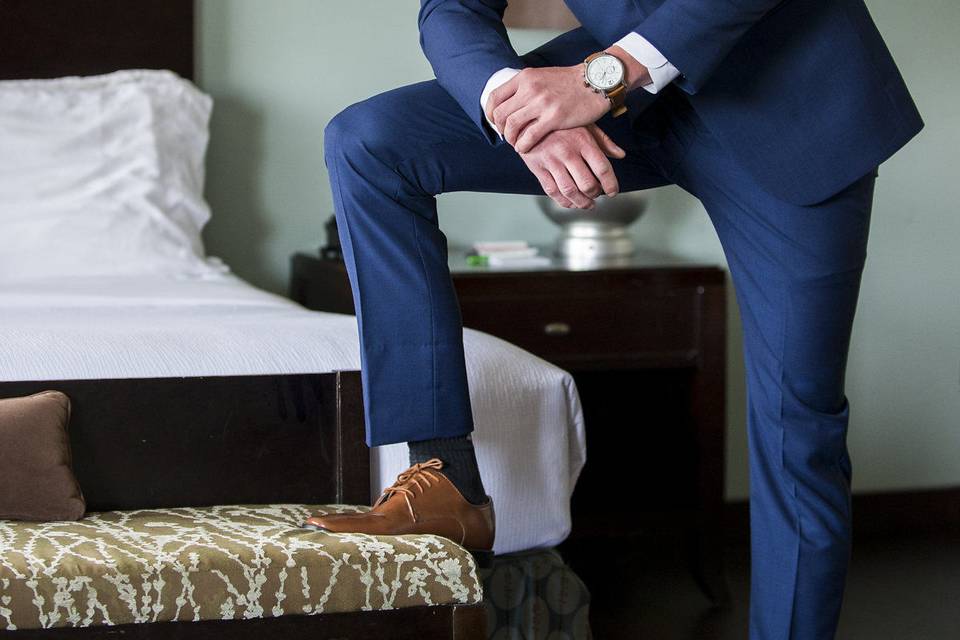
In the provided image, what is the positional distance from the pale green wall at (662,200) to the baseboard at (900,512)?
0.04 metres

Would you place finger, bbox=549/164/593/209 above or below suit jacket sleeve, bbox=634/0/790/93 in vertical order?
below

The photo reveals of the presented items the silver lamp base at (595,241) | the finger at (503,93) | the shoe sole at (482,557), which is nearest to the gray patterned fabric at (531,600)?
the shoe sole at (482,557)

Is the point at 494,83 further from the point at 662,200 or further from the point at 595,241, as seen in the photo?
the point at 662,200

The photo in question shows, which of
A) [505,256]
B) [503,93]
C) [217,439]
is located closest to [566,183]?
[503,93]

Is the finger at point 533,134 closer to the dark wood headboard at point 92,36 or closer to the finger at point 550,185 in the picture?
the finger at point 550,185

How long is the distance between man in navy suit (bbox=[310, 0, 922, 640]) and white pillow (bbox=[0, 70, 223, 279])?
111 centimetres

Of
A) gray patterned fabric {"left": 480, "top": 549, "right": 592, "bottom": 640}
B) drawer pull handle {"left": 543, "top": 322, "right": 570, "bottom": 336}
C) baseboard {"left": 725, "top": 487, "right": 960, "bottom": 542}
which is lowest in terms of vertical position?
baseboard {"left": 725, "top": 487, "right": 960, "bottom": 542}

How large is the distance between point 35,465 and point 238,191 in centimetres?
155

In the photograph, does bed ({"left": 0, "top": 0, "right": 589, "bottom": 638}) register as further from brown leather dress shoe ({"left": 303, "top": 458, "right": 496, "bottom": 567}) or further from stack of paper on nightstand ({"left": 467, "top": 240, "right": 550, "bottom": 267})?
stack of paper on nightstand ({"left": 467, "top": 240, "right": 550, "bottom": 267})

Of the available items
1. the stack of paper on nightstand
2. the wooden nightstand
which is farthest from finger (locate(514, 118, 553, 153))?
the stack of paper on nightstand

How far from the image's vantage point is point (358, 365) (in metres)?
1.54

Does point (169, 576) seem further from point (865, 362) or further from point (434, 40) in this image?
point (865, 362)

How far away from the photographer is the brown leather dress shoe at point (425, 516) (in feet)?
4.20

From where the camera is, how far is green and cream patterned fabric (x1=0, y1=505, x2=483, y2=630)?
1139 millimetres
